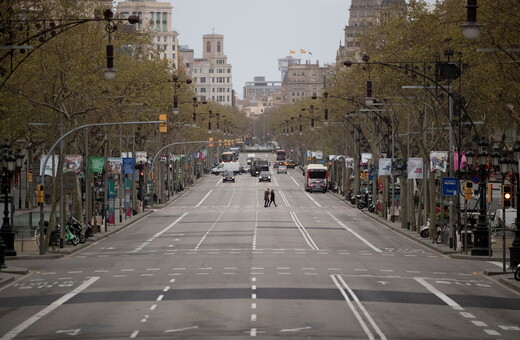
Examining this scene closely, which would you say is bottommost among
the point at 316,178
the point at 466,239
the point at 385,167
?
the point at 466,239

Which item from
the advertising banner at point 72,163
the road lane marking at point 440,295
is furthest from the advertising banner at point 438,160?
the road lane marking at point 440,295

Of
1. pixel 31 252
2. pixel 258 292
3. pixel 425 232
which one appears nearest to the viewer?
pixel 258 292

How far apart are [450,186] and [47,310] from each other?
99.3 ft

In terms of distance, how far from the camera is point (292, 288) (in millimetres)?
36969

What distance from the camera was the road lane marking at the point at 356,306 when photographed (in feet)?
88.5

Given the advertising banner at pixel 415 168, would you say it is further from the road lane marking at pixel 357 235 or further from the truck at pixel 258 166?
the truck at pixel 258 166

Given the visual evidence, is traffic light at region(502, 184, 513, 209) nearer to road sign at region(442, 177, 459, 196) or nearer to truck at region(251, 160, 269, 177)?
road sign at region(442, 177, 459, 196)

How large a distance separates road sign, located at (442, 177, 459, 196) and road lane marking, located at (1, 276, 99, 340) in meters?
22.1

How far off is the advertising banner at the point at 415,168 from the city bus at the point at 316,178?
2656 inches

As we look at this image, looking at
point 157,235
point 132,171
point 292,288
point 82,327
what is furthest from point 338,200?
point 82,327

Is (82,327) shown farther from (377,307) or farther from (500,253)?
(500,253)

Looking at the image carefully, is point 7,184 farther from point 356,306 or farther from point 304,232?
point 304,232

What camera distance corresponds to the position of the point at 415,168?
229 ft

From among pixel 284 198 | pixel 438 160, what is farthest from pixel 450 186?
pixel 284 198
